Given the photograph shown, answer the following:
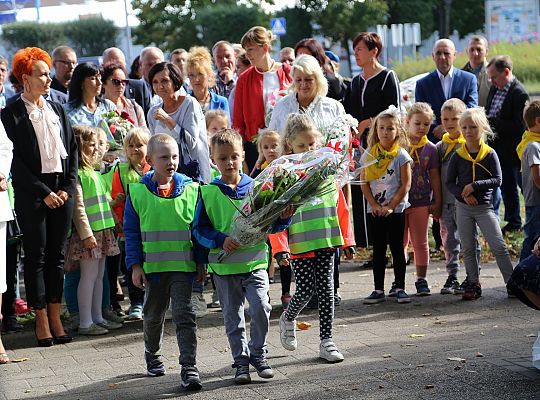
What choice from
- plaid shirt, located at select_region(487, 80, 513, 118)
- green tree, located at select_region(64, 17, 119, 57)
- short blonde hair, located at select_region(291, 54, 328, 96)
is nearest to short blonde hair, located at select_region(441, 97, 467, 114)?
short blonde hair, located at select_region(291, 54, 328, 96)

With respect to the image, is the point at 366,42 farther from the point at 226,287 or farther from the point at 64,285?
the point at 226,287

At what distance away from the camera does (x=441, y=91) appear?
1254 centimetres

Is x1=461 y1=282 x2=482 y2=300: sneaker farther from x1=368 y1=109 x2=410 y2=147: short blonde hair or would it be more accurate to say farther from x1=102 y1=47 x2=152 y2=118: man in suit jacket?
x1=102 y1=47 x2=152 y2=118: man in suit jacket

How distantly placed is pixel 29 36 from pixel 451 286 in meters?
47.6

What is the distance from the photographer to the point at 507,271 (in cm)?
1003

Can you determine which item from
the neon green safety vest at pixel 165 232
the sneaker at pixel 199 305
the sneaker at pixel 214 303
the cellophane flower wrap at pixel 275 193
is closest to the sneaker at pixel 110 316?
the sneaker at pixel 199 305

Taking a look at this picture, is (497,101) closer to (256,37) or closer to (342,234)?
(256,37)

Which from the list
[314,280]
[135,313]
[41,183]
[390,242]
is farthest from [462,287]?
[41,183]

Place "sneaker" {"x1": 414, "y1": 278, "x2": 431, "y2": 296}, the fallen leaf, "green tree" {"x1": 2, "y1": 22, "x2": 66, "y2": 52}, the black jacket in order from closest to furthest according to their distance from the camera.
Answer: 1. the black jacket
2. the fallen leaf
3. "sneaker" {"x1": 414, "y1": 278, "x2": 431, "y2": 296}
4. "green tree" {"x1": 2, "y1": 22, "x2": 66, "y2": 52}

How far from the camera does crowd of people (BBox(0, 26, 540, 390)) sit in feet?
24.0

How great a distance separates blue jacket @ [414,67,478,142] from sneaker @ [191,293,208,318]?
3.70 meters

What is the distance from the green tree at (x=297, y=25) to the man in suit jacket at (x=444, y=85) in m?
42.4

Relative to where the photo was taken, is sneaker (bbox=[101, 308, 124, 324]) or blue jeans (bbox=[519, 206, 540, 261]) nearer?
blue jeans (bbox=[519, 206, 540, 261])

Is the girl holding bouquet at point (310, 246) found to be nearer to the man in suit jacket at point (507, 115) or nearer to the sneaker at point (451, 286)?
the sneaker at point (451, 286)
